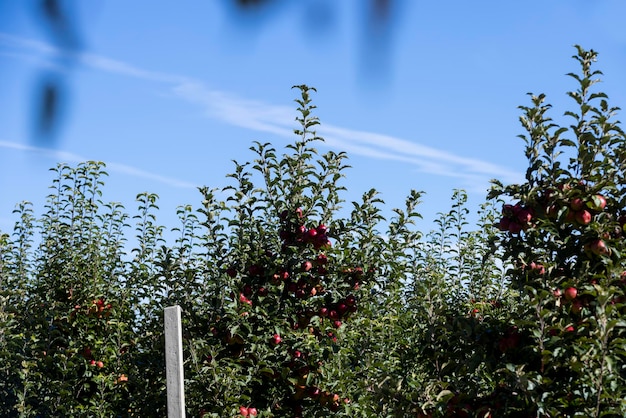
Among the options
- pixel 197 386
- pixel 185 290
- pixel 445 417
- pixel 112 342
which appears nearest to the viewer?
pixel 445 417

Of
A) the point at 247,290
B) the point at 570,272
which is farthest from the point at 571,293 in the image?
the point at 247,290

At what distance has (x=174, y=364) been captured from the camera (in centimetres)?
524

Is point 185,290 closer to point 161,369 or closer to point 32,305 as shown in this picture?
point 161,369

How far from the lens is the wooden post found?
520cm

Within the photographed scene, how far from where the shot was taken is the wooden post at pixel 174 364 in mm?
5199

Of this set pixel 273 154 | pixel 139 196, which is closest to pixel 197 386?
pixel 273 154

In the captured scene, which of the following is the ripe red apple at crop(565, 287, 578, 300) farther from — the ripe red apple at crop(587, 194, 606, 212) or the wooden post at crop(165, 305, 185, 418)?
the wooden post at crop(165, 305, 185, 418)

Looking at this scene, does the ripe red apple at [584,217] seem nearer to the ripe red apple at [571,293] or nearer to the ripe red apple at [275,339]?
the ripe red apple at [571,293]

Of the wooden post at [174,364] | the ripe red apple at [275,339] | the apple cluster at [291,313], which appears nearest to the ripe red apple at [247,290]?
the apple cluster at [291,313]

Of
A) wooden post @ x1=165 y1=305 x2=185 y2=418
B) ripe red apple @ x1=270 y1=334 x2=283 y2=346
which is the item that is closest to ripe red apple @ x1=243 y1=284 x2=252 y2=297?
ripe red apple @ x1=270 y1=334 x2=283 y2=346

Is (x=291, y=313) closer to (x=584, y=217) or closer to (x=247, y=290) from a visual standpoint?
(x=247, y=290)

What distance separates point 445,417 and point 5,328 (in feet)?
16.1

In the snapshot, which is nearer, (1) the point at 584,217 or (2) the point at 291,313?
(1) the point at 584,217

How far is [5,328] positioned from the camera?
7.55 meters
